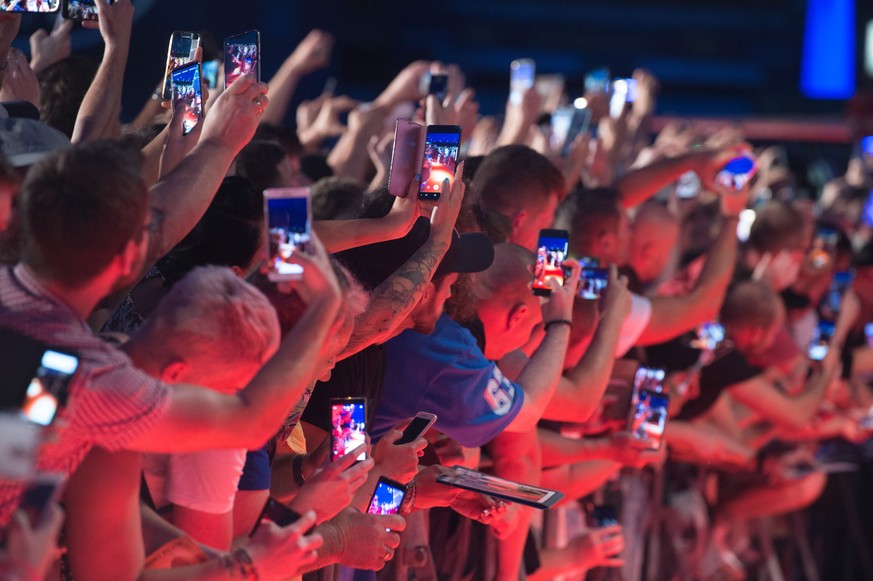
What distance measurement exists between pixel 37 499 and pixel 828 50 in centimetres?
965

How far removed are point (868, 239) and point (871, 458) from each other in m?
1.12

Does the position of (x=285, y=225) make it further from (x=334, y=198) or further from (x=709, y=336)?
(x=709, y=336)

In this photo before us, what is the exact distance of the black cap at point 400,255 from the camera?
2355 mm

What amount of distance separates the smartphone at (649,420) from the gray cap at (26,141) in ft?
5.59

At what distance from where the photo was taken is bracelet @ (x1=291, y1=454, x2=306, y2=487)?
2.22m

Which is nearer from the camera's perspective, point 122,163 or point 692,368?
point 122,163

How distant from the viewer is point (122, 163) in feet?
4.92

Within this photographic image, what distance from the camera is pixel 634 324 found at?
332 centimetres

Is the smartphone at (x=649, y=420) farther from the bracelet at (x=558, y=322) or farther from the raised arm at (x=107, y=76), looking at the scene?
the raised arm at (x=107, y=76)

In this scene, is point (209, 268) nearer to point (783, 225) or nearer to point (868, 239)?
point (783, 225)

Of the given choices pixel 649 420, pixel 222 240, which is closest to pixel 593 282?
pixel 649 420

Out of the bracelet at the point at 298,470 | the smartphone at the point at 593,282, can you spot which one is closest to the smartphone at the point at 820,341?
the smartphone at the point at 593,282

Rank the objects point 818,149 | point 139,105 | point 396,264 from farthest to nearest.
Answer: point 818,149 → point 139,105 → point 396,264

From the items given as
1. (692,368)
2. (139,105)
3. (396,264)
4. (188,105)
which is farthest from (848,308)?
(188,105)
